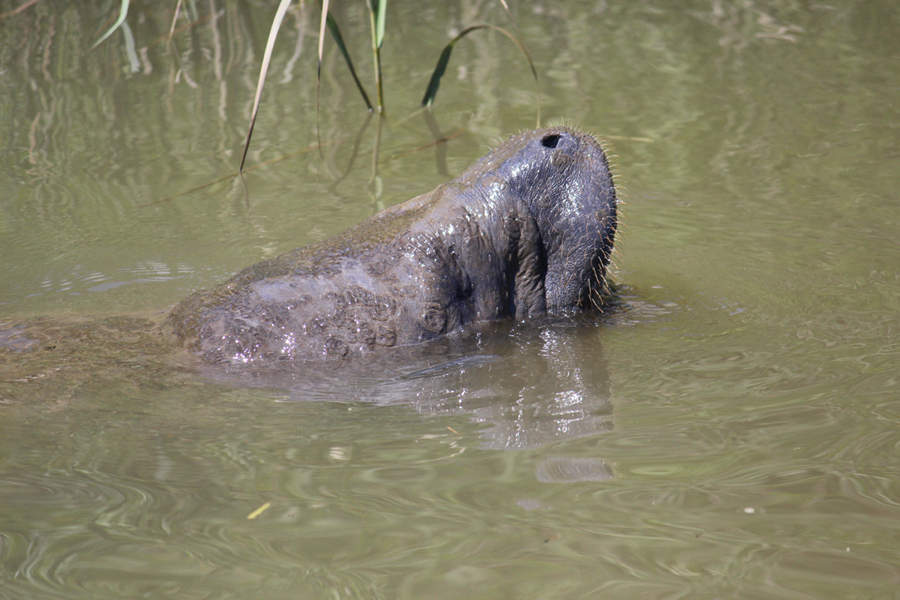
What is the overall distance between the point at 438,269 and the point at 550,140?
81 cm

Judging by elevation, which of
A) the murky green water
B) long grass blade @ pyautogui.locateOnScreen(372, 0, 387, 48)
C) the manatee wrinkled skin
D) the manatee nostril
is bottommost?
the murky green water

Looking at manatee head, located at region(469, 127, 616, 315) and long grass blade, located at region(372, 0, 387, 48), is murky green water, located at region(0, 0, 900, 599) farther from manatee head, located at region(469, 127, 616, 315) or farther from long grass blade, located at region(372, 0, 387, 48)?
long grass blade, located at region(372, 0, 387, 48)

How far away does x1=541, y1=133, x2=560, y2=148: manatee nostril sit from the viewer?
4852mm

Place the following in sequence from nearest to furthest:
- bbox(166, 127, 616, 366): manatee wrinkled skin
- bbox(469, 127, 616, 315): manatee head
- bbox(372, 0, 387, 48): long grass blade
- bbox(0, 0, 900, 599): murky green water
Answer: bbox(0, 0, 900, 599): murky green water → bbox(166, 127, 616, 366): manatee wrinkled skin → bbox(469, 127, 616, 315): manatee head → bbox(372, 0, 387, 48): long grass blade

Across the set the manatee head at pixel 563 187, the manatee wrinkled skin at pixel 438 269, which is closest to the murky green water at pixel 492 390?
the manatee wrinkled skin at pixel 438 269

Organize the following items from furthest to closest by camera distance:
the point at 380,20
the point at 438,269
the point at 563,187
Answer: the point at 380,20, the point at 563,187, the point at 438,269

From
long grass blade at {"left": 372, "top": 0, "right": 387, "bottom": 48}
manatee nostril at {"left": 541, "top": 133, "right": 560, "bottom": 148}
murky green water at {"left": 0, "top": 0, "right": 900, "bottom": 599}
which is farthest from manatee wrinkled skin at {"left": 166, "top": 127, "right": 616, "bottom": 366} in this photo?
long grass blade at {"left": 372, "top": 0, "right": 387, "bottom": 48}

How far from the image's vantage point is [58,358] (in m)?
4.66

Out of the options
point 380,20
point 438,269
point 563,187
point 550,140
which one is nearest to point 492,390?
point 438,269

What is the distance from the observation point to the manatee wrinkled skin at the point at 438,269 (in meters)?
4.64

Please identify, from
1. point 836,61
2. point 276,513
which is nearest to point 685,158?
point 836,61

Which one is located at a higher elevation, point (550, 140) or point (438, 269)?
point (550, 140)

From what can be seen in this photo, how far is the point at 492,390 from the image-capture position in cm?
469

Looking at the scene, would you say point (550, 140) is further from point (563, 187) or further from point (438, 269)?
point (438, 269)
